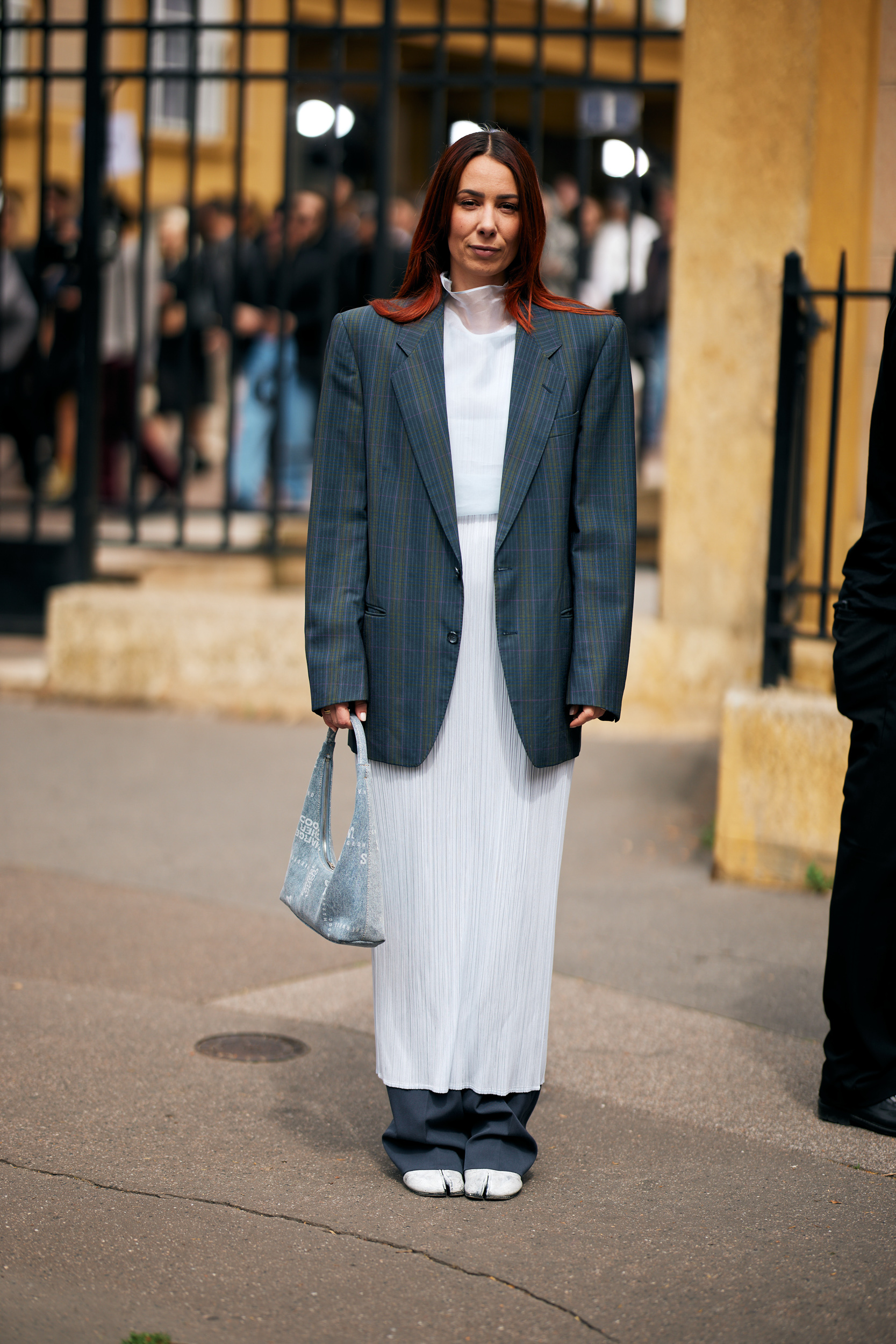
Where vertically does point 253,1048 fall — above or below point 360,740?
below

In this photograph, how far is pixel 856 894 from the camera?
12.4 ft

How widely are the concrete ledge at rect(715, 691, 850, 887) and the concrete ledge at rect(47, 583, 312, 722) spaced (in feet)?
9.23

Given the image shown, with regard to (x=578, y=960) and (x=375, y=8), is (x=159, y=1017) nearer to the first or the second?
(x=578, y=960)

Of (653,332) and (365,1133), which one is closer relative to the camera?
(365,1133)

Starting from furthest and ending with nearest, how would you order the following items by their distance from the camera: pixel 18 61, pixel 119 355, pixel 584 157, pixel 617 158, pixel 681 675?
pixel 18 61 < pixel 119 355 < pixel 617 158 < pixel 584 157 < pixel 681 675

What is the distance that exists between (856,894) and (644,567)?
616 cm

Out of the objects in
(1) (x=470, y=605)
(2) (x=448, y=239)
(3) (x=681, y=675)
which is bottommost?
(3) (x=681, y=675)

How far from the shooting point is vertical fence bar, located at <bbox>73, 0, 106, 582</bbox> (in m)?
8.50

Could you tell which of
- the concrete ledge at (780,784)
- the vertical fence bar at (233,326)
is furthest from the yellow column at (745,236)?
the vertical fence bar at (233,326)

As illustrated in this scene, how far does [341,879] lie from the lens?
327cm

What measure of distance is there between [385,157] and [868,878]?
17.4 ft

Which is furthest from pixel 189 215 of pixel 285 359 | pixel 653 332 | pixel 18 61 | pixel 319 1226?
pixel 18 61

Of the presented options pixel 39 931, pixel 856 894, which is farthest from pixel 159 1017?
pixel 856 894

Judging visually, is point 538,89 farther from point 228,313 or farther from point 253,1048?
point 253,1048
